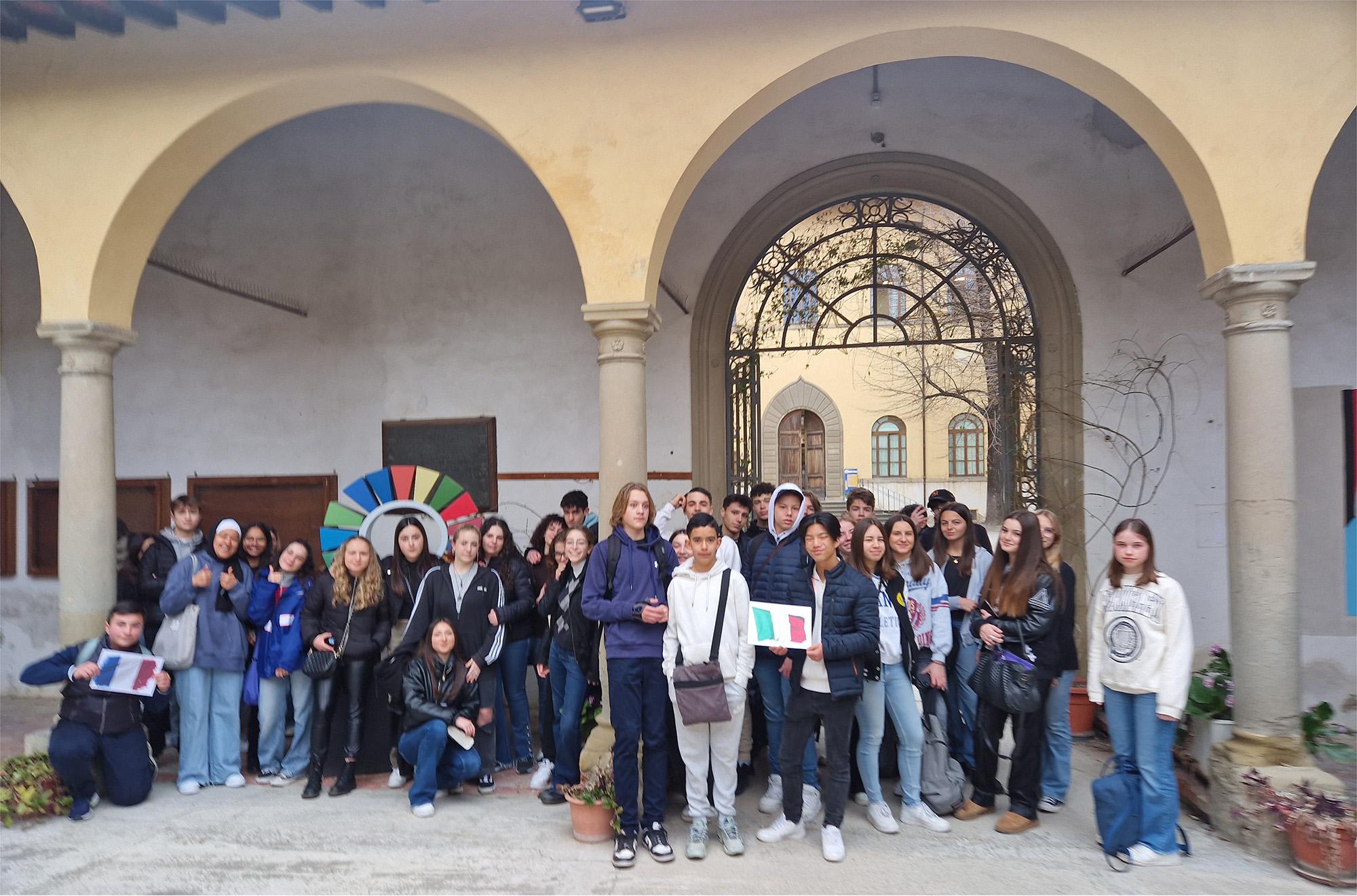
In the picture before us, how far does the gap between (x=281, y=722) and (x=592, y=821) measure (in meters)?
2.17

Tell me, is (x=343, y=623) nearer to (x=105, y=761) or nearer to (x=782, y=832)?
(x=105, y=761)

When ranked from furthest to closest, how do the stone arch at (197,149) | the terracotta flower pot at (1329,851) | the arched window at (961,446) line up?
the arched window at (961,446) → the stone arch at (197,149) → the terracotta flower pot at (1329,851)

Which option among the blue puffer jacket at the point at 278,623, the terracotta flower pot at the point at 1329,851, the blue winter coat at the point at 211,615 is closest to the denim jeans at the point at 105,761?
the blue winter coat at the point at 211,615

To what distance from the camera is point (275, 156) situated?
776 centimetres

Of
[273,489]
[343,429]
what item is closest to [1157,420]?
[343,429]

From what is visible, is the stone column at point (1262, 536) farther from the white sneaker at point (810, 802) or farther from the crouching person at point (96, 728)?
the crouching person at point (96, 728)

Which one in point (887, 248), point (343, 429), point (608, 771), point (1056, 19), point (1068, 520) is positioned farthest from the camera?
point (343, 429)

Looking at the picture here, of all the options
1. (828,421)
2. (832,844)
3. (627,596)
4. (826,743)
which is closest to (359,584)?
(627,596)

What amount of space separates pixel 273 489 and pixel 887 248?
5.83m

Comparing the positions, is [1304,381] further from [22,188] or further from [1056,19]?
[22,188]

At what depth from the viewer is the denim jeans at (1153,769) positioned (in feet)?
12.4

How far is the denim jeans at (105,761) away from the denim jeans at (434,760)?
4.79ft

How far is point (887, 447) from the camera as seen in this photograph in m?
18.7

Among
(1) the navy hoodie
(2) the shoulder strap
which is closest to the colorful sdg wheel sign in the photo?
(1) the navy hoodie
